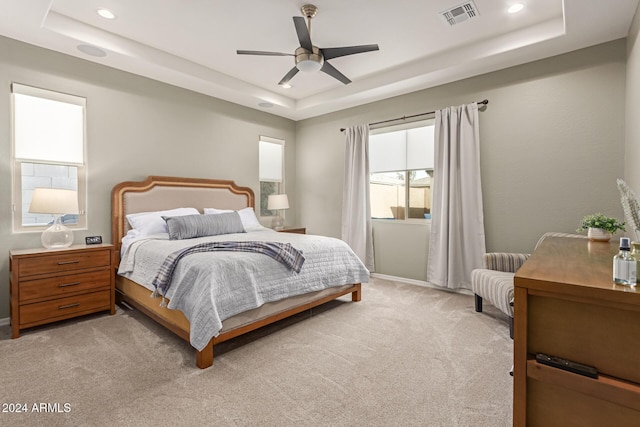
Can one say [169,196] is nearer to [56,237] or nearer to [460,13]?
[56,237]

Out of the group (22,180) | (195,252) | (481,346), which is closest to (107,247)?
(22,180)

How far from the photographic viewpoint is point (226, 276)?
2.35 m

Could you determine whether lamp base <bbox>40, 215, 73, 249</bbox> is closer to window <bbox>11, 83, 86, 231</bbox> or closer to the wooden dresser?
window <bbox>11, 83, 86, 231</bbox>

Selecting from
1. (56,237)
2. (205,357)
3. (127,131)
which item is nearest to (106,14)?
(127,131)

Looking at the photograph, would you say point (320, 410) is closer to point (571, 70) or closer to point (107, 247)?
point (107, 247)

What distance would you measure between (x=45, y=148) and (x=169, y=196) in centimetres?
132

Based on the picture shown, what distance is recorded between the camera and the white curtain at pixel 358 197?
494 cm

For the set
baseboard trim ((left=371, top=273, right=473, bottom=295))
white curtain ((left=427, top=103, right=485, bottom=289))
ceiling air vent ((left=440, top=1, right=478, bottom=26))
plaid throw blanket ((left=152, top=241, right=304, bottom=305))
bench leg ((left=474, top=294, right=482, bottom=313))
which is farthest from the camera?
baseboard trim ((left=371, top=273, right=473, bottom=295))

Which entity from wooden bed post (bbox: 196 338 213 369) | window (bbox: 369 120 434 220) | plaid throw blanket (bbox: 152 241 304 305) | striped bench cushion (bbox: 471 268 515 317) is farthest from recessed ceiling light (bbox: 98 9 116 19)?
striped bench cushion (bbox: 471 268 515 317)

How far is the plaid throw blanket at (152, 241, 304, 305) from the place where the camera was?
2.46 metres

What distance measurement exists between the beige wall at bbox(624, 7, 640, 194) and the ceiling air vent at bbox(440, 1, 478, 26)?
122 cm

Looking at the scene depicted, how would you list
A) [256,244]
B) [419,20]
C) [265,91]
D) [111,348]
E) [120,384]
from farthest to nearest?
[265,91], [419,20], [256,244], [111,348], [120,384]

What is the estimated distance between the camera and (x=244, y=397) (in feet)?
6.15

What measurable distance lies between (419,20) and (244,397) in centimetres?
350
